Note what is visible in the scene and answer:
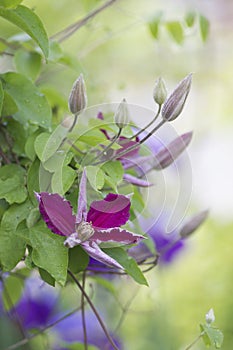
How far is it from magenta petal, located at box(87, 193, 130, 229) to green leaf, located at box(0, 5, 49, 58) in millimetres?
107

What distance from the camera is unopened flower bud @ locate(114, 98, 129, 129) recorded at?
388mm

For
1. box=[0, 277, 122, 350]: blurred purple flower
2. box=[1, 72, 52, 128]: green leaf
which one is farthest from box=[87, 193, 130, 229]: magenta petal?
box=[0, 277, 122, 350]: blurred purple flower

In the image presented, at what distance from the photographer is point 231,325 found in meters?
1.12

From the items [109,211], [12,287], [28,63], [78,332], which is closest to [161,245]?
[78,332]

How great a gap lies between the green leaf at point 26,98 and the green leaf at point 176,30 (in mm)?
269

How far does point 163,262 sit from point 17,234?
2.01 feet

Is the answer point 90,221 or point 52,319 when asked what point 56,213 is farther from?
point 52,319

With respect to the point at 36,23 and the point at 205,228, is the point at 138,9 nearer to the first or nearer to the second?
the point at 205,228

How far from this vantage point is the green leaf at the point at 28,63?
545 mm

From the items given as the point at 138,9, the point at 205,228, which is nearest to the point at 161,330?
the point at 205,228

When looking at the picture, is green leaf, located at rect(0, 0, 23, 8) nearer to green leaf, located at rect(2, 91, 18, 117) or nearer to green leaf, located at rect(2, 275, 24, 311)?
green leaf, located at rect(2, 91, 18, 117)

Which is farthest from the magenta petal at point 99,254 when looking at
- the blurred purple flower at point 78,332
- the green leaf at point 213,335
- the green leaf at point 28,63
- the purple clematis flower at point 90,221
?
the blurred purple flower at point 78,332

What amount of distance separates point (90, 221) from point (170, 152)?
0.11 meters

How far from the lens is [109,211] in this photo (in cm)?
38
